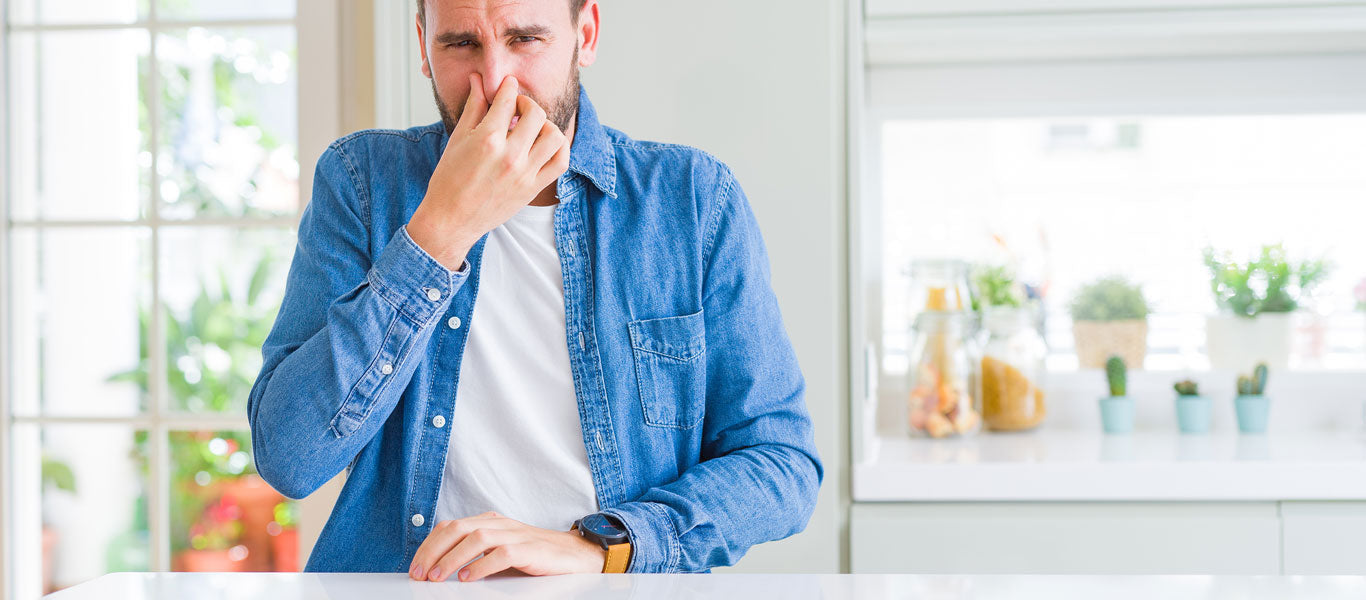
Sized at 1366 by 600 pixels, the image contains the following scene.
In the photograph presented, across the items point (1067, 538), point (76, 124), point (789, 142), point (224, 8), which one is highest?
point (224, 8)

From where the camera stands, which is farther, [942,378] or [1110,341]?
[1110,341]

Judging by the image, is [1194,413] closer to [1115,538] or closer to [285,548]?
[1115,538]

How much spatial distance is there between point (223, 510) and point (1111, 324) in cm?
203

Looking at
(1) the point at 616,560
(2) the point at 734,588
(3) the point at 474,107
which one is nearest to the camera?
(2) the point at 734,588

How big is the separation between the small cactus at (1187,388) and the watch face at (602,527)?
1.36m

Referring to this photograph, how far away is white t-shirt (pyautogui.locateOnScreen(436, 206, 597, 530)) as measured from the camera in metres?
0.95

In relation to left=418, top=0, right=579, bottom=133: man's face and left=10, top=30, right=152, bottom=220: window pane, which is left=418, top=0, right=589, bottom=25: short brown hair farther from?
left=10, top=30, right=152, bottom=220: window pane

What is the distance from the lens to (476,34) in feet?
3.04

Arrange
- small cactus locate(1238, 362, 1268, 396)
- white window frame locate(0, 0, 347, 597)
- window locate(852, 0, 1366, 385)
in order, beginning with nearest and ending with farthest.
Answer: white window frame locate(0, 0, 347, 597) < small cactus locate(1238, 362, 1268, 396) < window locate(852, 0, 1366, 385)

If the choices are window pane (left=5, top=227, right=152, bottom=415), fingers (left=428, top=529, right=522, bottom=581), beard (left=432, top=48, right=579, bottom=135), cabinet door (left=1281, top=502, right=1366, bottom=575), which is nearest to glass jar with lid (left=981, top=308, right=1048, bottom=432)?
cabinet door (left=1281, top=502, right=1366, bottom=575)

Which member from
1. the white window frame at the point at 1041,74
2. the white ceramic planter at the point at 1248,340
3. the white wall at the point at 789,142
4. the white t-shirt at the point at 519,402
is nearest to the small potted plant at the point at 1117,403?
the white window frame at the point at 1041,74

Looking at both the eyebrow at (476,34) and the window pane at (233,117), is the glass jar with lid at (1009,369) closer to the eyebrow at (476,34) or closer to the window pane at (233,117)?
the eyebrow at (476,34)

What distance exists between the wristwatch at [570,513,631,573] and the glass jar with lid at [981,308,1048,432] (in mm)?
1140

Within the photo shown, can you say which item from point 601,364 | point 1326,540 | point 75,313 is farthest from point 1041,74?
point 75,313
